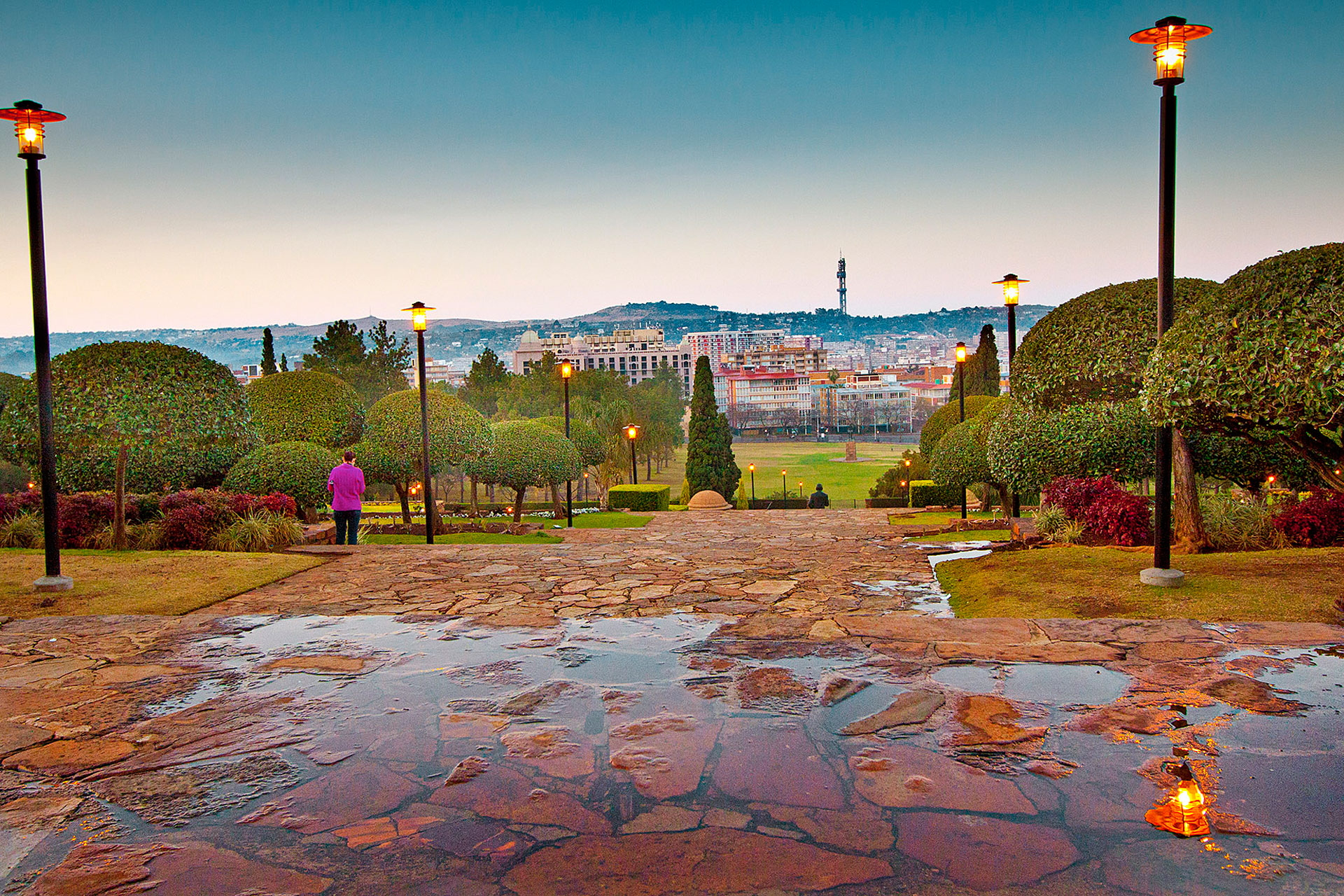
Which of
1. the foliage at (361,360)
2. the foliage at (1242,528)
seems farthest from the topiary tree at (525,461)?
the foliage at (361,360)

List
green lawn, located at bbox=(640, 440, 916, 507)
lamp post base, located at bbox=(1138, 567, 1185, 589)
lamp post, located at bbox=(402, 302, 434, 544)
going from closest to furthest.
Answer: lamp post base, located at bbox=(1138, 567, 1185, 589) < lamp post, located at bbox=(402, 302, 434, 544) < green lawn, located at bbox=(640, 440, 916, 507)

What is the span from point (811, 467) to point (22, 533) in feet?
253

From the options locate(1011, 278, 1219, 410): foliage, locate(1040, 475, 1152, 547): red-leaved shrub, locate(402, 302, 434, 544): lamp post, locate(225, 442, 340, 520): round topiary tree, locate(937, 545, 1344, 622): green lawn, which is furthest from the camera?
locate(225, 442, 340, 520): round topiary tree

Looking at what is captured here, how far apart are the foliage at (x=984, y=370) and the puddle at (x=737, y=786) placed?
26607 mm

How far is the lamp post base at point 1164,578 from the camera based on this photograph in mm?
6500

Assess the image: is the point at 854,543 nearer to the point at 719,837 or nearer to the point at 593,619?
the point at 593,619

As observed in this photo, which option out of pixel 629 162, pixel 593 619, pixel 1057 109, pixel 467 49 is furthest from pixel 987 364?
pixel 593 619

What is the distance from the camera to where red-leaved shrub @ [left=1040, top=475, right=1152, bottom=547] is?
9.20 m

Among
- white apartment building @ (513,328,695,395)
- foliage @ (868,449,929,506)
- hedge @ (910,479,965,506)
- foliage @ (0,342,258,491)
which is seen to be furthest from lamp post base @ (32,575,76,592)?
white apartment building @ (513,328,695,395)

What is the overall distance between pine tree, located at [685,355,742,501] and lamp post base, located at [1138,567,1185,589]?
28798 millimetres

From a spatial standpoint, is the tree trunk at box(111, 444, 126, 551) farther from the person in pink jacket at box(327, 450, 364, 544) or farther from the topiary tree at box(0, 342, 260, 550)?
the person in pink jacket at box(327, 450, 364, 544)

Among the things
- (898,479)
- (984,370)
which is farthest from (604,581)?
(898,479)

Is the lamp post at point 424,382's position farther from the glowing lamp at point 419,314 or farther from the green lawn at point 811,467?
the green lawn at point 811,467

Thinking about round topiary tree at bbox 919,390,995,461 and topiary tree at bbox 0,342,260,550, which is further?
round topiary tree at bbox 919,390,995,461
